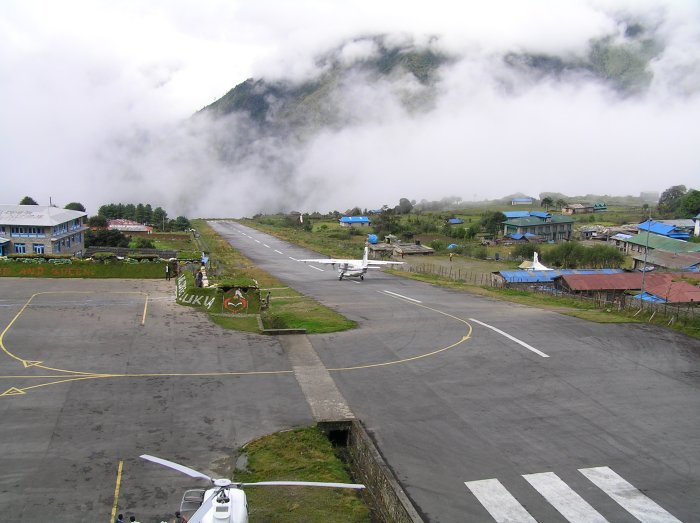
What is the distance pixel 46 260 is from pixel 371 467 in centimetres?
4844

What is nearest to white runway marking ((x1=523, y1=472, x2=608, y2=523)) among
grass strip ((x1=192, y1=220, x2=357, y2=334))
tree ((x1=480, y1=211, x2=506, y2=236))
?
grass strip ((x1=192, y1=220, x2=357, y2=334))

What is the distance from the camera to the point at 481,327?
124ft

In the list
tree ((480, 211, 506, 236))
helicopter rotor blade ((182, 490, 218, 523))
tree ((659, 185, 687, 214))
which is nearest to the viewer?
helicopter rotor blade ((182, 490, 218, 523))

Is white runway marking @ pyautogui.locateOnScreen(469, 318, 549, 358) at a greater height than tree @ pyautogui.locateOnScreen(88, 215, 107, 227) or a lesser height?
lesser

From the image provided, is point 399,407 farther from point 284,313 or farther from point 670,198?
point 670,198

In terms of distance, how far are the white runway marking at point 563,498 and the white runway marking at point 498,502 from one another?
112 cm

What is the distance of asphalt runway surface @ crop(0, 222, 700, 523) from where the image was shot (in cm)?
1747

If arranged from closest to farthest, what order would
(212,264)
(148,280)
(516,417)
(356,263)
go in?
(516,417), (148,280), (356,263), (212,264)

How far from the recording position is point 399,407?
2423cm

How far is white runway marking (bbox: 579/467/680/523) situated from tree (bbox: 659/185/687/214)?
184 m

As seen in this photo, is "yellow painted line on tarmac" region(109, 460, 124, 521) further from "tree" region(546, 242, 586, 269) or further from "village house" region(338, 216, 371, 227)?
"village house" region(338, 216, 371, 227)

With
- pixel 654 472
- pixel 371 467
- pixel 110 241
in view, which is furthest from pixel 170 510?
pixel 110 241

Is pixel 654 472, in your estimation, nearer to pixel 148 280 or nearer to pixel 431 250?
pixel 148 280

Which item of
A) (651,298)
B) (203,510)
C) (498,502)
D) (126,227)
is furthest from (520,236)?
(203,510)
